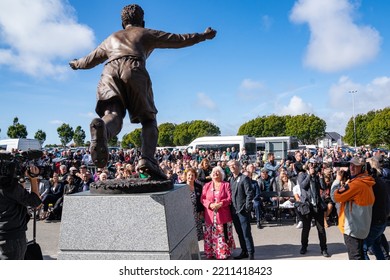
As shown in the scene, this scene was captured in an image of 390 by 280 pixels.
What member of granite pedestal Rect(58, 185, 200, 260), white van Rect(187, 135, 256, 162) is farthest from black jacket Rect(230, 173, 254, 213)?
white van Rect(187, 135, 256, 162)

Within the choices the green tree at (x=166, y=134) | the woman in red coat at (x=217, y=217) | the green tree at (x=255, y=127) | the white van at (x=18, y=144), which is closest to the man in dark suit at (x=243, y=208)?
the woman in red coat at (x=217, y=217)

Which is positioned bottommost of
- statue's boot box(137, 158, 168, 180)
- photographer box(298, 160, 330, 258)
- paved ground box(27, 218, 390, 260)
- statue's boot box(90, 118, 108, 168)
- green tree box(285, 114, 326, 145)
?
paved ground box(27, 218, 390, 260)

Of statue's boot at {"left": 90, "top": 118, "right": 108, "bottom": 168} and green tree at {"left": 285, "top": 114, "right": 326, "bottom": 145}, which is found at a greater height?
green tree at {"left": 285, "top": 114, "right": 326, "bottom": 145}

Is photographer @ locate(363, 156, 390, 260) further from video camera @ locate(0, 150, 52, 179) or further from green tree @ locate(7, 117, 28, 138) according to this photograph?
green tree @ locate(7, 117, 28, 138)

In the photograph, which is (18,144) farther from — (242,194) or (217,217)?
(242,194)

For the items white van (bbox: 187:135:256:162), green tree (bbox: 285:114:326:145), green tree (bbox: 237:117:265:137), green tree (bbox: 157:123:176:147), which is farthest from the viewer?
green tree (bbox: 157:123:176:147)

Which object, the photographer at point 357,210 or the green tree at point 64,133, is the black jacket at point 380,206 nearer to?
the photographer at point 357,210

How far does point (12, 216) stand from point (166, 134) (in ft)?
285

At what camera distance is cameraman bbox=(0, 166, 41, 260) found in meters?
3.48

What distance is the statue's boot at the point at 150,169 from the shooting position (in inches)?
134

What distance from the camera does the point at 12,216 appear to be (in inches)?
140

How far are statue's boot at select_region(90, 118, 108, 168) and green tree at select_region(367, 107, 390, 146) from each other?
62.0m

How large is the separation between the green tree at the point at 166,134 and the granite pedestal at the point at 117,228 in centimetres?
8621
